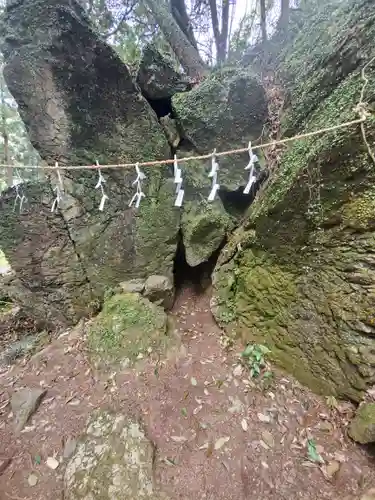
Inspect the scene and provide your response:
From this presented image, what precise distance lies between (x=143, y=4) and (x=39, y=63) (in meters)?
4.71

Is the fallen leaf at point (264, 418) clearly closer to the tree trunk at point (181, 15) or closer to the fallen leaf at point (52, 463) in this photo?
the fallen leaf at point (52, 463)

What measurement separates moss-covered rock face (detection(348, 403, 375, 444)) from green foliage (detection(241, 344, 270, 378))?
41.2 inches

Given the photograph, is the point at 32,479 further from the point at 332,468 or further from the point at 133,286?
the point at 332,468

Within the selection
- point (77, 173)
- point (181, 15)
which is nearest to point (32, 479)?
point (77, 173)

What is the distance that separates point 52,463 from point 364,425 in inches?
131

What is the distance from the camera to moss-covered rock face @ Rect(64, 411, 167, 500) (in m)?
2.46

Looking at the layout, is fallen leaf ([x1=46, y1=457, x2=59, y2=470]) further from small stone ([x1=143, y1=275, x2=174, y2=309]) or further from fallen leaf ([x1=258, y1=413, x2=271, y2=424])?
small stone ([x1=143, y1=275, x2=174, y2=309])

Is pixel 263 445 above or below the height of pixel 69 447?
above

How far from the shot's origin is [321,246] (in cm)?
310

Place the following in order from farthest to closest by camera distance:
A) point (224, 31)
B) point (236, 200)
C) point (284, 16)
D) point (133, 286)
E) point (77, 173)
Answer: point (224, 31), point (284, 16), point (236, 200), point (133, 286), point (77, 173)

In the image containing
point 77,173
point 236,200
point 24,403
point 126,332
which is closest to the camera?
point 24,403

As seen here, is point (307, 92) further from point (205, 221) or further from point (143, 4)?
point (143, 4)

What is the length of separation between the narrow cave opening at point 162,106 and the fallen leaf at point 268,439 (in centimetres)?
536

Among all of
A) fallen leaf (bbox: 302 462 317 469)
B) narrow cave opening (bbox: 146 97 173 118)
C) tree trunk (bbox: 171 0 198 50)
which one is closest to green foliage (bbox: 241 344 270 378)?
fallen leaf (bbox: 302 462 317 469)
